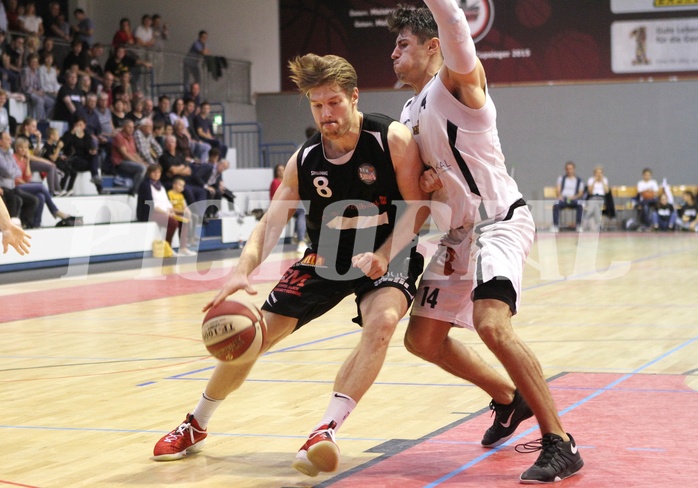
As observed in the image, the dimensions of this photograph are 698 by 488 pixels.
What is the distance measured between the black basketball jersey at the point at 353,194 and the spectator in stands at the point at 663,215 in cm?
2062

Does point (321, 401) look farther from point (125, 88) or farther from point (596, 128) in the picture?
point (596, 128)

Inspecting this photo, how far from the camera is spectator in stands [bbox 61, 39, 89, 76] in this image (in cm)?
1997

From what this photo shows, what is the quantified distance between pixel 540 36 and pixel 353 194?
2201cm

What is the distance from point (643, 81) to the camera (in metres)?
25.4

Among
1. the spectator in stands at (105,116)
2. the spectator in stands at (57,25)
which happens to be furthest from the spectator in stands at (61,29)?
the spectator in stands at (105,116)

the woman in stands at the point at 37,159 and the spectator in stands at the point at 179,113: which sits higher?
the spectator in stands at the point at 179,113

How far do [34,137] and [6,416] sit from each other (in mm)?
12227

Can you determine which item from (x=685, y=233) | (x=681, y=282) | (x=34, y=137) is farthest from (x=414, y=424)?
(x=685, y=233)

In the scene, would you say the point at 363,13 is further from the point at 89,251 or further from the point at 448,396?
the point at 448,396

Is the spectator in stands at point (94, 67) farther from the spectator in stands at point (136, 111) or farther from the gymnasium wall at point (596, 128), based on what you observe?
the gymnasium wall at point (596, 128)

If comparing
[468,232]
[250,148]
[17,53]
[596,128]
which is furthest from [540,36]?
[468,232]

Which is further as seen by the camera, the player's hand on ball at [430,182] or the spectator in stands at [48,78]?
the spectator in stands at [48,78]

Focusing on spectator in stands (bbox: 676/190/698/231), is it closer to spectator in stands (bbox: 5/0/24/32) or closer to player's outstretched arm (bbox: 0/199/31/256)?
spectator in stands (bbox: 5/0/24/32)

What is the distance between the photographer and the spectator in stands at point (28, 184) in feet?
50.7
